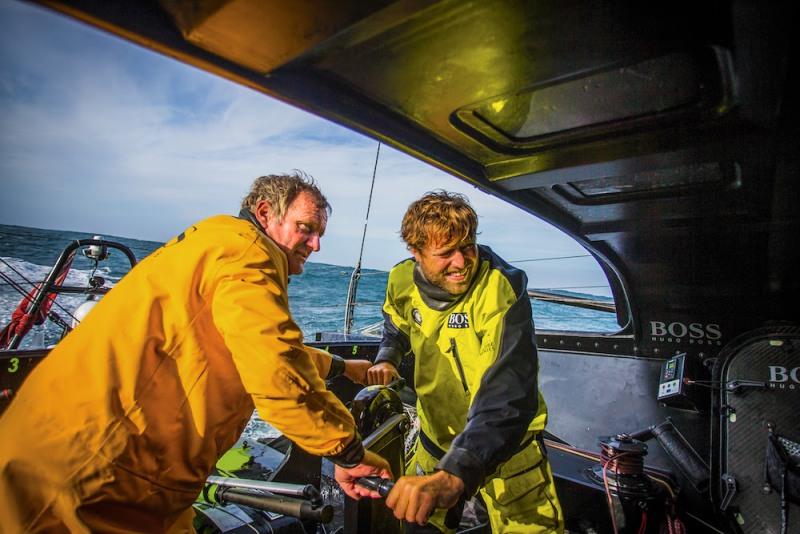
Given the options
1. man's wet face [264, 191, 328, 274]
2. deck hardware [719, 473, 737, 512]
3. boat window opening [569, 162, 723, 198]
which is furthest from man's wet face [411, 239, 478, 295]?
deck hardware [719, 473, 737, 512]

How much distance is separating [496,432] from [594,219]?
178 cm

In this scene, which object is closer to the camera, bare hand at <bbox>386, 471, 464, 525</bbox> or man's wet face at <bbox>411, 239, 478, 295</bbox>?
bare hand at <bbox>386, 471, 464, 525</bbox>

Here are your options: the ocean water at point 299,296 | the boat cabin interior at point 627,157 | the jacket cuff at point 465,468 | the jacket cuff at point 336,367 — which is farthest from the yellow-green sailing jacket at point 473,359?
the ocean water at point 299,296

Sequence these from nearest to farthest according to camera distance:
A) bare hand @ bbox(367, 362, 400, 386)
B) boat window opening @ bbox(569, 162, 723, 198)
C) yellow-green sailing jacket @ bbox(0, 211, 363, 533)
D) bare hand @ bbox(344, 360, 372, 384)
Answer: yellow-green sailing jacket @ bbox(0, 211, 363, 533)
boat window opening @ bbox(569, 162, 723, 198)
bare hand @ bbox(367, 362, 400, 386)
bare hand @ bbox(344, 360, 372, 384)

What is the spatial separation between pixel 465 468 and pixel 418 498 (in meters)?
0.29

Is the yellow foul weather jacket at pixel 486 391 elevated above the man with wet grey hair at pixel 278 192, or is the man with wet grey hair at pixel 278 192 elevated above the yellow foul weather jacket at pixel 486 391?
the man with wet grey hair at pixel 278 192

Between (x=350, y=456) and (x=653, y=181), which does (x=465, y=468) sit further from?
(x=653, y=181)

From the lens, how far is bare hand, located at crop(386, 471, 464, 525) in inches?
53.6

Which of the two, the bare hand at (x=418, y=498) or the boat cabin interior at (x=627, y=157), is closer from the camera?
the boat cabin interior at (x=627, y=157)

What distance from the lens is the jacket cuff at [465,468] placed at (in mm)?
1566

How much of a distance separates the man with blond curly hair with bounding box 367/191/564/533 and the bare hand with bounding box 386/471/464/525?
8cm

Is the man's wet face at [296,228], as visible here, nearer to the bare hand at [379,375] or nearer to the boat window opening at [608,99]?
the bare hand at [379,375]

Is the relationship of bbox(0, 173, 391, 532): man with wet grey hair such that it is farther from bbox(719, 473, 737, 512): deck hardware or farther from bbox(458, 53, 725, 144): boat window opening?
bbox(719, 473, 737, 512): deck hardware

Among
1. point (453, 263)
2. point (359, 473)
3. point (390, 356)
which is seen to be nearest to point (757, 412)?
point (453, 263)
